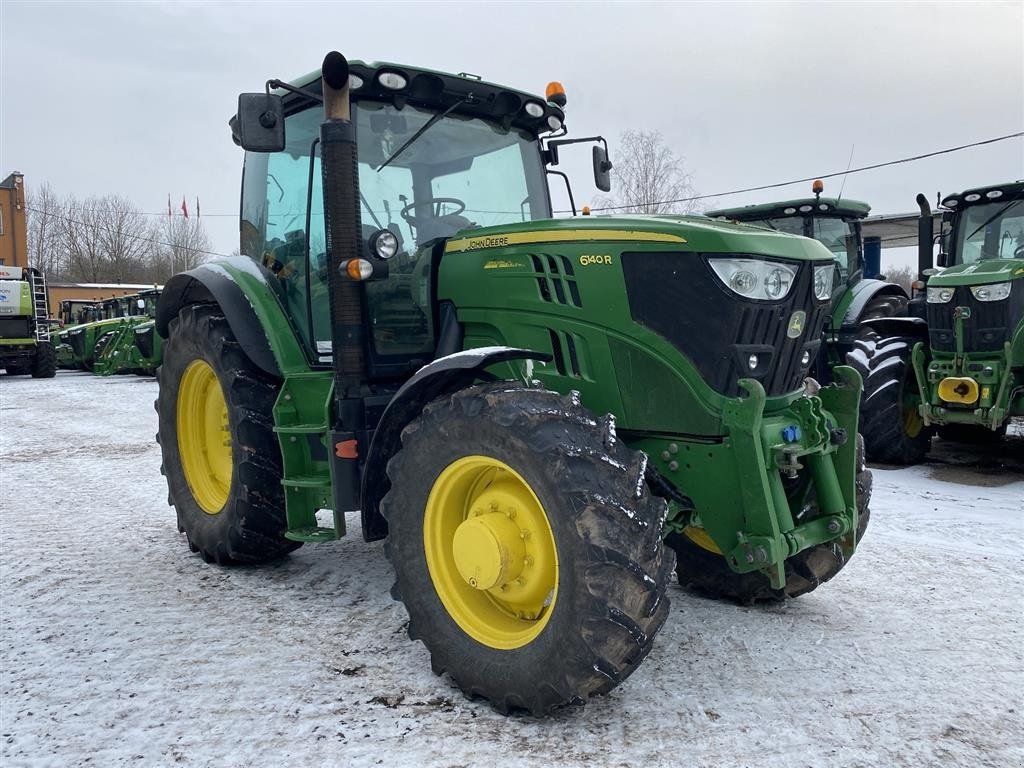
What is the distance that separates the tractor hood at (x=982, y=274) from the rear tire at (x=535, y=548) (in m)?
5.47

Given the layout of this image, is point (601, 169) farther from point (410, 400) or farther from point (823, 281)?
point (410, 400)

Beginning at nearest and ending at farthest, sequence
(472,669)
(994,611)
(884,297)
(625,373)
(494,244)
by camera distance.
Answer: (472,669) → (625,373) → (494,244) → (994,611) → (884,297)

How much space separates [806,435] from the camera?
316 cm

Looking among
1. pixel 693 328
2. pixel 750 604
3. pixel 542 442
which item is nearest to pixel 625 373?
pixel 693 328

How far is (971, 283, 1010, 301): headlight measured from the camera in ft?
22.2

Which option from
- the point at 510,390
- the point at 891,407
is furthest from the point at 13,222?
the point at 510,390

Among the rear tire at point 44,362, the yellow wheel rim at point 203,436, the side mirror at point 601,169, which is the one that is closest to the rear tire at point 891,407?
the side mirror at point 601,169

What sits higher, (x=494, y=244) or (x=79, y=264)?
(x=79, y=264)

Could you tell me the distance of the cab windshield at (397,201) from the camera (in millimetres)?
3799

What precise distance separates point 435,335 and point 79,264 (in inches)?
2059

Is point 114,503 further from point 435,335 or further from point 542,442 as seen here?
point 542,442

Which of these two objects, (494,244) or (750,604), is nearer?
(494,244)

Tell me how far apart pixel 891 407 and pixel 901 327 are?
0.94 meters

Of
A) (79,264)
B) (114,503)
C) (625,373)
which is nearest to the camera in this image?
(625,373)
